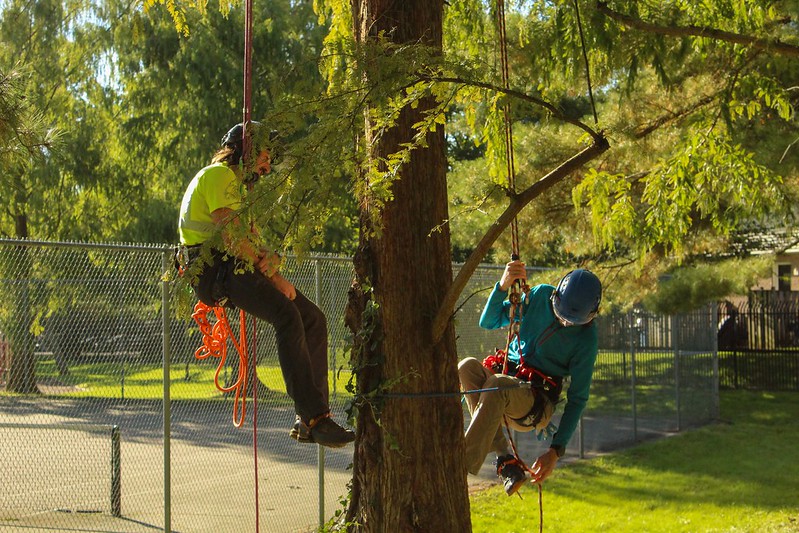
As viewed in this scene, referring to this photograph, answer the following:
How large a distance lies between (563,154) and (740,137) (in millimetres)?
2379

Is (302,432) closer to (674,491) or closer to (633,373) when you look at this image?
(674,491)

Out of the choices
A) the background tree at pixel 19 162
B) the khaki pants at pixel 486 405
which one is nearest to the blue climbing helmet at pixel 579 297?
the khaki pants at pixel 486 405

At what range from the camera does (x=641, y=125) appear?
10.5 m

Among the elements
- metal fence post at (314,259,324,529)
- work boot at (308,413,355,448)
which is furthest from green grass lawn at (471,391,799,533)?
work boot at (308,413,355,448)

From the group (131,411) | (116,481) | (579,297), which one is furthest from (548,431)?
(116,481)

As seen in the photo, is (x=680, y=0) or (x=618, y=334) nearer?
(x=680, y=0)

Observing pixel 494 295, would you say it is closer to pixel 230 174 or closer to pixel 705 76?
pixel 230 174

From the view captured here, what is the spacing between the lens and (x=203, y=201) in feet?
17.8

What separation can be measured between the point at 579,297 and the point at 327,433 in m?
1.60

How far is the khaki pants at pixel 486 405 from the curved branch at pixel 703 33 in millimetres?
3008

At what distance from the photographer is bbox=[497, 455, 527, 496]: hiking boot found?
207 inches

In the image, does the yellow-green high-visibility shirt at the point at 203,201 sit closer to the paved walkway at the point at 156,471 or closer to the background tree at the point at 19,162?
the background tree at the point at 19,162

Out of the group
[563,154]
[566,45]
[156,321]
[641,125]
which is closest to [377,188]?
[566,45]

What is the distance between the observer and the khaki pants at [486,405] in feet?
17.8
